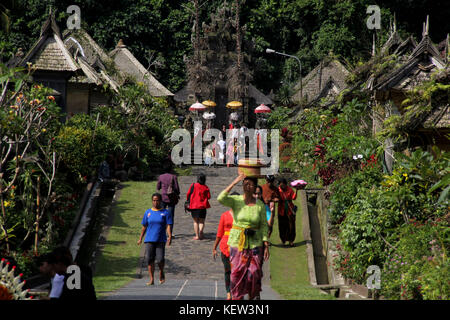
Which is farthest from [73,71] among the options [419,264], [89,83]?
[419,264]

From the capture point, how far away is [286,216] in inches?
689

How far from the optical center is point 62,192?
59.5 ft

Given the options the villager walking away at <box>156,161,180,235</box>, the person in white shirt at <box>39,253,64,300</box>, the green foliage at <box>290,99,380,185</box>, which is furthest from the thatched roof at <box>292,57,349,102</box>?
the person in white shirt at <box>39,253,64,300</box>

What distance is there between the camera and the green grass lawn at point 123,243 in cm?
1477

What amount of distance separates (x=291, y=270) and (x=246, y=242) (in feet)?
19.2

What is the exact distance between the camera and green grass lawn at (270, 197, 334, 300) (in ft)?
41.7

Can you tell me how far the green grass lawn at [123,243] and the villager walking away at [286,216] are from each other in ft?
11.6

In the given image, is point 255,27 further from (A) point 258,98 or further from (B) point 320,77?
(A) point 258,98

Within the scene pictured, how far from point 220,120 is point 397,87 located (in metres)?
24.6

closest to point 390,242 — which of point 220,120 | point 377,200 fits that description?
point 377,200

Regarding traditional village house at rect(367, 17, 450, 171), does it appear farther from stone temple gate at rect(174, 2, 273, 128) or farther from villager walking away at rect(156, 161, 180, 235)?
stone temple gate at rect(174, 2, 273, 128)

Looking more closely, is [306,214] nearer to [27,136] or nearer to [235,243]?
[27,136]

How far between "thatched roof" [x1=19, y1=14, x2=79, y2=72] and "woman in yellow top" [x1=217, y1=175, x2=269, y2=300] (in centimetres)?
1566

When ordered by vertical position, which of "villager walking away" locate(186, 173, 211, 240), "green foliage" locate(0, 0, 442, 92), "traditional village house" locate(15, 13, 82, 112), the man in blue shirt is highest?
"green foliage" locate(0, 0, 442, 92)
